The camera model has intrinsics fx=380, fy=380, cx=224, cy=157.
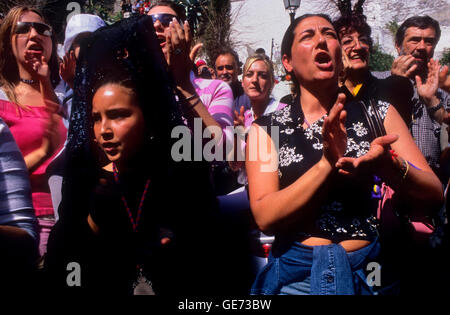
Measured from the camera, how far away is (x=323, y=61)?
180 cm

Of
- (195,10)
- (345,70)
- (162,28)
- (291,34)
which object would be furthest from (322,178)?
(195,10)

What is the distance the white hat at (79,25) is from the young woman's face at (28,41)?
0.17 meters

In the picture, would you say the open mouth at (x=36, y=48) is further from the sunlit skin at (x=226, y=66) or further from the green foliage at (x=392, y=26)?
the green foliage at (x=392, y=26)

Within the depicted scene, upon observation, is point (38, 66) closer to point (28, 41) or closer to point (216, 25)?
point (28, 41)

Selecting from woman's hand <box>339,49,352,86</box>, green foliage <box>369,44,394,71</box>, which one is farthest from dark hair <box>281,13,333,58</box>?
green foliage <box>369,44,394,71</box>

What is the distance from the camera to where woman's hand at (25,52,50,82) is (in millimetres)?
2252

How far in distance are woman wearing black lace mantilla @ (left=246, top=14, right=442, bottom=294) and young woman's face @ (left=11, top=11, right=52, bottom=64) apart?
1.43 metres

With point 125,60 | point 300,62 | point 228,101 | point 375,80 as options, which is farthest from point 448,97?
point 125,60

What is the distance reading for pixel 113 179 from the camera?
1.75 m

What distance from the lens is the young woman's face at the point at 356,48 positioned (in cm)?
215

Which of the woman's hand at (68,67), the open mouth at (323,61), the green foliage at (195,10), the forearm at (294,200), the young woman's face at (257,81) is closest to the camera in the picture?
the forearm at (294,200)

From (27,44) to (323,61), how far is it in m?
1.71

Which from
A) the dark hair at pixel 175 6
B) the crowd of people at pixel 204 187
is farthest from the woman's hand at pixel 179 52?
the dark hair at pixel 175 6

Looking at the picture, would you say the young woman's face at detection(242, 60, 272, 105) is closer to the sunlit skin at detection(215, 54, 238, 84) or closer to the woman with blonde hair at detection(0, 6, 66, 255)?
the sunlit skin at detection(215, 54, 238, 84)
